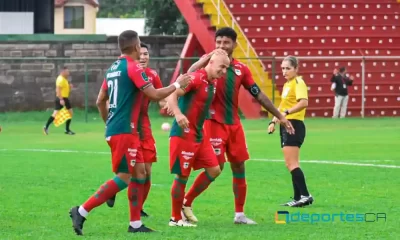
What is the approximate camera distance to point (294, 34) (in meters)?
40.0

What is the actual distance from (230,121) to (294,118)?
1.92m

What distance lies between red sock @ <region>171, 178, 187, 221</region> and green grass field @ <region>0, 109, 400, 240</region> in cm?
19

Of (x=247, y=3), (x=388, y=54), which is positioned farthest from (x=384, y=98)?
(x=247, y=3)

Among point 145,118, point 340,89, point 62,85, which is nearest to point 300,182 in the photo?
point 145,118

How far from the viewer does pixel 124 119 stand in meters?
10.6

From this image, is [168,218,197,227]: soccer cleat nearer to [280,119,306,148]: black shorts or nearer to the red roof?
[280,119,306,148]: black shorts

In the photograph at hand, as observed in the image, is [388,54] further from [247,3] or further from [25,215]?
[25,215]

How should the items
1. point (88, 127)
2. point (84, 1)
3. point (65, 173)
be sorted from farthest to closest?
point (84, 1) → point (88, 127) → point (65, 173)

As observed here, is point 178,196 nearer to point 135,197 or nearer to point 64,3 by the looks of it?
point 135,197

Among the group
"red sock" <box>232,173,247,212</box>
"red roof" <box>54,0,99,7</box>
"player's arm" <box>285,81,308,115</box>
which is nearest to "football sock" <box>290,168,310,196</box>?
"player's arm" <box>285,81,308,115</box>

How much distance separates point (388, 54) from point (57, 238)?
3147 centimetres

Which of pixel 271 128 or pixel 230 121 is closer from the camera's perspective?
pixel 230 121

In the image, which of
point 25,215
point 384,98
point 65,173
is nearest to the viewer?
point 25,215

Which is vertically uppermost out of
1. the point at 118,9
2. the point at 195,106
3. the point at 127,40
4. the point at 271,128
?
the point at 118,9
